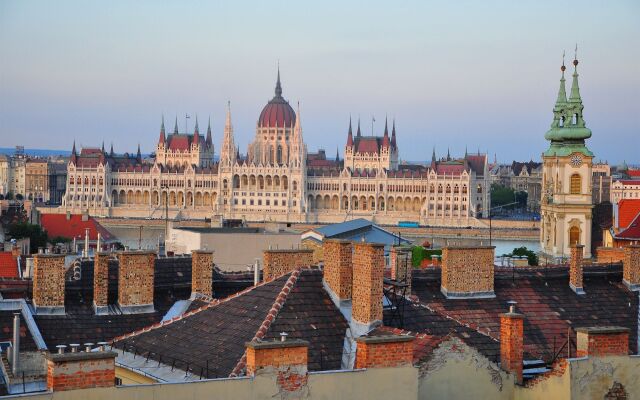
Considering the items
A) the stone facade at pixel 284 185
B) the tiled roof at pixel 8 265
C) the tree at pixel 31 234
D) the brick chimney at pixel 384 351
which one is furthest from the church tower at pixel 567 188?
the stone facade at pixel 284 185

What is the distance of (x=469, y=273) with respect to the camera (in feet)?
54.3

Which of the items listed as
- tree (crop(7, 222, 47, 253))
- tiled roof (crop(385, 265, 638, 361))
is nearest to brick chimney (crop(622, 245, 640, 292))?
tiled roof (crop(385, 265, 638, 361))

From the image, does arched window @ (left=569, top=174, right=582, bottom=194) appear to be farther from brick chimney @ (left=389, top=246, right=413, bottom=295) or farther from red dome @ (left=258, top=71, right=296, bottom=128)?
red dome @ (left=258, top=71, right=296, bottom=128)

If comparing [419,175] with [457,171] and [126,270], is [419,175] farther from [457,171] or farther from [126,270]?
[126,270]

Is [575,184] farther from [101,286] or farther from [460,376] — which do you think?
[460,376]

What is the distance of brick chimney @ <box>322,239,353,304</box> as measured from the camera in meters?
13.3

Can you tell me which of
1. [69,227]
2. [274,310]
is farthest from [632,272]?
[69,227]

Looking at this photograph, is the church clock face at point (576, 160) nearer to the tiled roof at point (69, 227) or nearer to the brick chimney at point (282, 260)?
the tiled roof at point (69, 227)

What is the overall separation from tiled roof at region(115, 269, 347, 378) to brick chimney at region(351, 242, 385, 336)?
0.83 ft

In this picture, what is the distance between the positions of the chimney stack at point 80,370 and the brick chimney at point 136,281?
21.6 feet

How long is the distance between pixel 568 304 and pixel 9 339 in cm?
749

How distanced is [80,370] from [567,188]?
116ft

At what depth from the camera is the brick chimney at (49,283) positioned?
16.1 metres

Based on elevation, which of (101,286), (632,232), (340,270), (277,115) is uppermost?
(277,115)
